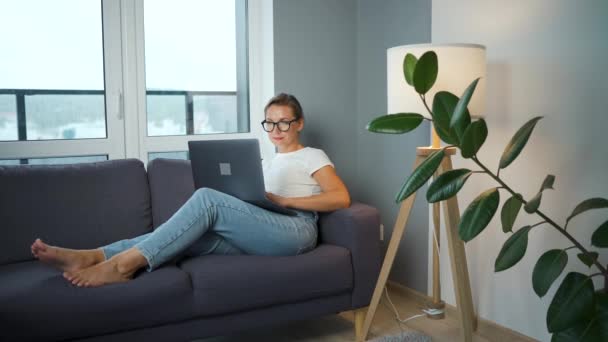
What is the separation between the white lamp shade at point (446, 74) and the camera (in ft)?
7.89

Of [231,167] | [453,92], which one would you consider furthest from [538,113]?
[231,167]

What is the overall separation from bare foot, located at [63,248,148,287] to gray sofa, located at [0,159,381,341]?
0.09 ft

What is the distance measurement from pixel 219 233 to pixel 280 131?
596mm

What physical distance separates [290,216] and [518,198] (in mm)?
1064

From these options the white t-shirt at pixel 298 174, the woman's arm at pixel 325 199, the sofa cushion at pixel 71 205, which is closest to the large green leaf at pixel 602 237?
the woman's arm at pixel 325 199

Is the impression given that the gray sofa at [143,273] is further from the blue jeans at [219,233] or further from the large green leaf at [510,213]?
the large green leaf at [510,213]

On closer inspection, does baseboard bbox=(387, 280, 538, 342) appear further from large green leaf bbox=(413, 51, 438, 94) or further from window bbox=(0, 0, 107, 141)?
window bbox=(0, 0, 107, 141)

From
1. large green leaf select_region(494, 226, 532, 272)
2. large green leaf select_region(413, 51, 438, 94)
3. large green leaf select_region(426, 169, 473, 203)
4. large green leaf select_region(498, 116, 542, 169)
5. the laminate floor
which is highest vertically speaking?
large green leaf select_region(413, 51, 438, 94)

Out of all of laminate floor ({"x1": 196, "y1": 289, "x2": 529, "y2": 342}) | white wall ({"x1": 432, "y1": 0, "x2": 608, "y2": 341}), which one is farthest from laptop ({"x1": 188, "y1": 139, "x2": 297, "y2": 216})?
white wall ({"x1": 432, "y1": 0, "x2": 608, "y2": 341})

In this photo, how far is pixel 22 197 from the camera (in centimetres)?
263

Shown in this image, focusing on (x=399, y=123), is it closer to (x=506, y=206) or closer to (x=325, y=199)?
(x=506, y=206)

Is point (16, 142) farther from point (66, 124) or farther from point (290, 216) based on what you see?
point (290, 216)

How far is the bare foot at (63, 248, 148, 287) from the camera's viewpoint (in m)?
2.20

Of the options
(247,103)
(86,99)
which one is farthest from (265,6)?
(86,99)
